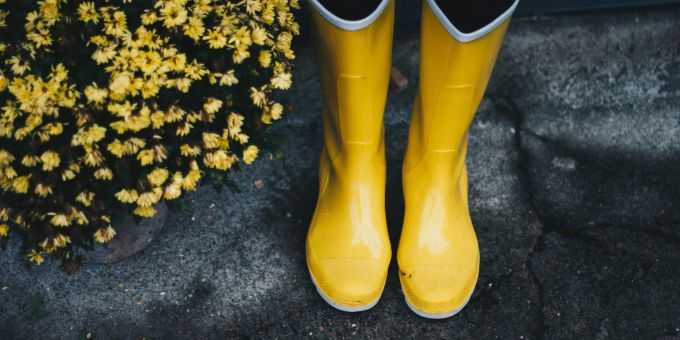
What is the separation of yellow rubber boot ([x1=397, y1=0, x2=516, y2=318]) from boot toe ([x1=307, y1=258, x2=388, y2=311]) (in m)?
0.08

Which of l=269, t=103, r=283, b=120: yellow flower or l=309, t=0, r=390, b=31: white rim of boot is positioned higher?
l=309, t=0, r=390, b=31: white rim of boot

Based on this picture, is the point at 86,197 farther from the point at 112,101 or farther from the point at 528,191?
the point at 528,191

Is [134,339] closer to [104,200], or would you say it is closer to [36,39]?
[104,200]

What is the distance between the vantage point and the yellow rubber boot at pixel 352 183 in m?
1.37

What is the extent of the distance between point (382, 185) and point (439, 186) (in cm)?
16

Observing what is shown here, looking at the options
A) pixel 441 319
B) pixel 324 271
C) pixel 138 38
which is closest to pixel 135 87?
pixel 138 38

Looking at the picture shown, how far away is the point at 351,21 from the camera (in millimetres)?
1244

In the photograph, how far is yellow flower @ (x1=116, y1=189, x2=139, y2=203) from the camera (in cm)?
116

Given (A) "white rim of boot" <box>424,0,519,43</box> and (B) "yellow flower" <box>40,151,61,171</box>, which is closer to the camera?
(B) "yellow flower" <box>40,151,61,171</box>

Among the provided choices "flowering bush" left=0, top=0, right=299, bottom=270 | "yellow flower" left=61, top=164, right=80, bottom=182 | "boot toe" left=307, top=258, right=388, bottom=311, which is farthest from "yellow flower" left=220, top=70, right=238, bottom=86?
"boot toe" left=307, top=258, right=388, bottom=311

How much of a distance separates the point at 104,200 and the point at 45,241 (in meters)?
0.14

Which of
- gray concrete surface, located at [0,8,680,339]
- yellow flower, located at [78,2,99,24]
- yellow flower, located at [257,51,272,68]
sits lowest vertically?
gray concrete surface, located at [0,8,680,339]

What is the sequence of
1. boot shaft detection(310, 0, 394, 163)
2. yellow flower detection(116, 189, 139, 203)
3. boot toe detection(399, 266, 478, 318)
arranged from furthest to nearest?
boot toe detection(399, 266, 478, 318), boot shaft detection(310, 0, 394, 163), yellow flower detection(116, 189, 139, 203)

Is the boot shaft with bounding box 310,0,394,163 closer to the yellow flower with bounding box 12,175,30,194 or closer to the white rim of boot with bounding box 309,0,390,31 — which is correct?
the white rim of boot with bounding box 309,0,390,31
